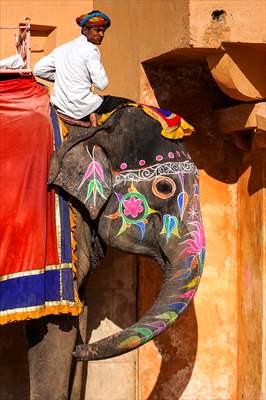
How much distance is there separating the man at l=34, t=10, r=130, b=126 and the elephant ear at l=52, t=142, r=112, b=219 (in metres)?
0.23

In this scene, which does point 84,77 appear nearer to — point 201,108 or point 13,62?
point 13,62

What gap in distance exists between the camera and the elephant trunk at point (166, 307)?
7.13 metres

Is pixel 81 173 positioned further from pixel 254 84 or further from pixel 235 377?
pixel 235 377

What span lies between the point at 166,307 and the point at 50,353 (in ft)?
2.39

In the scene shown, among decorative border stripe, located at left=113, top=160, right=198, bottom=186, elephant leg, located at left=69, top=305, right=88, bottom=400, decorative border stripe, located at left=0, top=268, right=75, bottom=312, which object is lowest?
elephant leg, located at left=69, top=305, right=88, bottom=400

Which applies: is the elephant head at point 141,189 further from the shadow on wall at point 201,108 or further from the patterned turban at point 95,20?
the shadow on wall at point 201,108

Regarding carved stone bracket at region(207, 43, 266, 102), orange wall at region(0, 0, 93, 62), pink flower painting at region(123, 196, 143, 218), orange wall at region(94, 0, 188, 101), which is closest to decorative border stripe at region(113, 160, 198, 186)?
pink flower painting at region(123, 196, 143, 218)

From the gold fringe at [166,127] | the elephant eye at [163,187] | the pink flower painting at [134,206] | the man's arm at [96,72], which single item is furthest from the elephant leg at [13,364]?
the man's arm at [96,72]

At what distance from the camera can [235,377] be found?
8656 mm

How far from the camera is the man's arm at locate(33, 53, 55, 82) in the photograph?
7.90 m

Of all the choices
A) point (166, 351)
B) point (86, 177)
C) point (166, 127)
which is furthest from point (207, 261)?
point (86, 177)

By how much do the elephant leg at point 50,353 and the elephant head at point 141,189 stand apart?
54 cm

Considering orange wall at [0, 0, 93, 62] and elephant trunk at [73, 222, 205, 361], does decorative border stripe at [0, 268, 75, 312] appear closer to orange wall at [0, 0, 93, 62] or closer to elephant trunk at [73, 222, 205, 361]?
elephant trunk at [73, 222, 205, 361]

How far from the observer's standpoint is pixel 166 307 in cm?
736
